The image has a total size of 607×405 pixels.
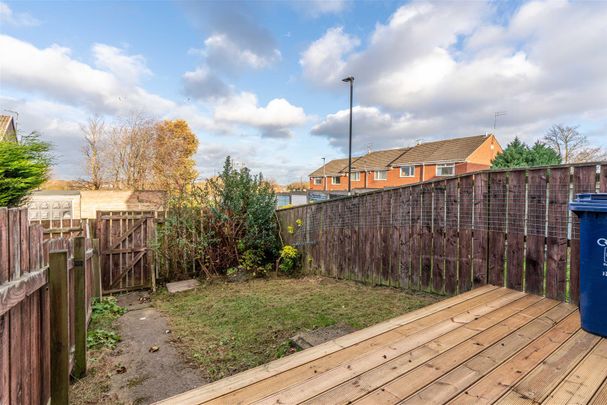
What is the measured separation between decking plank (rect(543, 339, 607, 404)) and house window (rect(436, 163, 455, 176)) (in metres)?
25.4

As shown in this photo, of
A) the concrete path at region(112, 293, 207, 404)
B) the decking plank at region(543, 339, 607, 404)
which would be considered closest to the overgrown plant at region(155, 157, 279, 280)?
the concrete path at region(112, 293, 207, 404)

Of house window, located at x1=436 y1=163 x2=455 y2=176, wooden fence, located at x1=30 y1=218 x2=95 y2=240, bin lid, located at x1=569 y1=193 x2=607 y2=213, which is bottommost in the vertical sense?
wooden fence, located at x1=30 y1=218 x2=95 y2=240

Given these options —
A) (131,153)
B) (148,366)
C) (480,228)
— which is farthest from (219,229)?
(131,153)

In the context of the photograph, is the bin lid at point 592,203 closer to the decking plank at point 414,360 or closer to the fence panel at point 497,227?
the decking plank at point 414,360

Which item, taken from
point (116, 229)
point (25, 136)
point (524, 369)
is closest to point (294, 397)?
point (524, 369)

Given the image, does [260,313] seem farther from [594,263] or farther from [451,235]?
[594,263]

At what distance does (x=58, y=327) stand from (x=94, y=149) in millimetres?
19070

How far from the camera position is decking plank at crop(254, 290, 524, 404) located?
4.14 ft

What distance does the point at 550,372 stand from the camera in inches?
57.3

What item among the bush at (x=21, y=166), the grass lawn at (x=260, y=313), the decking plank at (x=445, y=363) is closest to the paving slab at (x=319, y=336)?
the grass lawn at (x=260, y=313)

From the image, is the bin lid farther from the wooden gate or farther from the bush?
the wooden gate

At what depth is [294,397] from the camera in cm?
125

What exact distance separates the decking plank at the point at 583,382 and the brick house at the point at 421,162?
869 inches

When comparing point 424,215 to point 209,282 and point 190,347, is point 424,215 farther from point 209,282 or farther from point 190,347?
point 209,282
